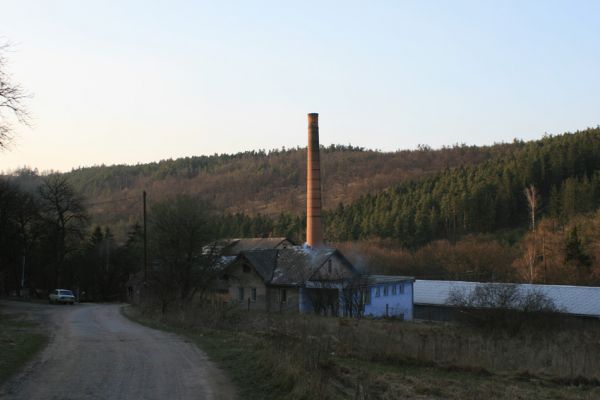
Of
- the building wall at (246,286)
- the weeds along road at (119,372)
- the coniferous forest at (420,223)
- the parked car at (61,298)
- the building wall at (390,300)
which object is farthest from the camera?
the coniferous forest at (420,223)

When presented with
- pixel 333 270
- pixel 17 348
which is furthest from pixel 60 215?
pixel 17 348

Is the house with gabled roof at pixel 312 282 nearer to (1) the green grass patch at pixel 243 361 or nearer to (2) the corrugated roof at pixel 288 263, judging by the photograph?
(2) the corrugated roof at pixel 288 263

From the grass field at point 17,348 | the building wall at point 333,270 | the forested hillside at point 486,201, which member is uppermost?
the forested hillside at point 486,201

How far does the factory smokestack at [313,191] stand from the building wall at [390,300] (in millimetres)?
6950

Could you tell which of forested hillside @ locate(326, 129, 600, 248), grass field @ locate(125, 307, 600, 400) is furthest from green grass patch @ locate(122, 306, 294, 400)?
forested hillside @ locate(326, 129, 600, 248)

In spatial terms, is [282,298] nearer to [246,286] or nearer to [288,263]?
[288,263]

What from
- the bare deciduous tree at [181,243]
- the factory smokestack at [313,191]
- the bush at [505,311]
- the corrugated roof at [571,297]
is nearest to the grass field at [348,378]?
the bush at [505,311]

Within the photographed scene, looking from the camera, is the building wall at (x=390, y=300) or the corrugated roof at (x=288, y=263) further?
the building wall at (x=390, y=300)

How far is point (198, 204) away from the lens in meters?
37.1

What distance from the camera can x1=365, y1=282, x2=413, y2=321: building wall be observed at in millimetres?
48188

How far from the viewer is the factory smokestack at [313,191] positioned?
53.5 meters

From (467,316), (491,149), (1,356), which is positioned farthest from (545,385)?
(491,149)

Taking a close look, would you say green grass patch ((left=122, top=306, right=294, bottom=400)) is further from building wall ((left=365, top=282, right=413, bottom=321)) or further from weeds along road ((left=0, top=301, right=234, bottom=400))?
building wall ((left=365, top=282, right=413, bottom=321))

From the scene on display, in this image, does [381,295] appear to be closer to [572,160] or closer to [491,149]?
[572,160]
